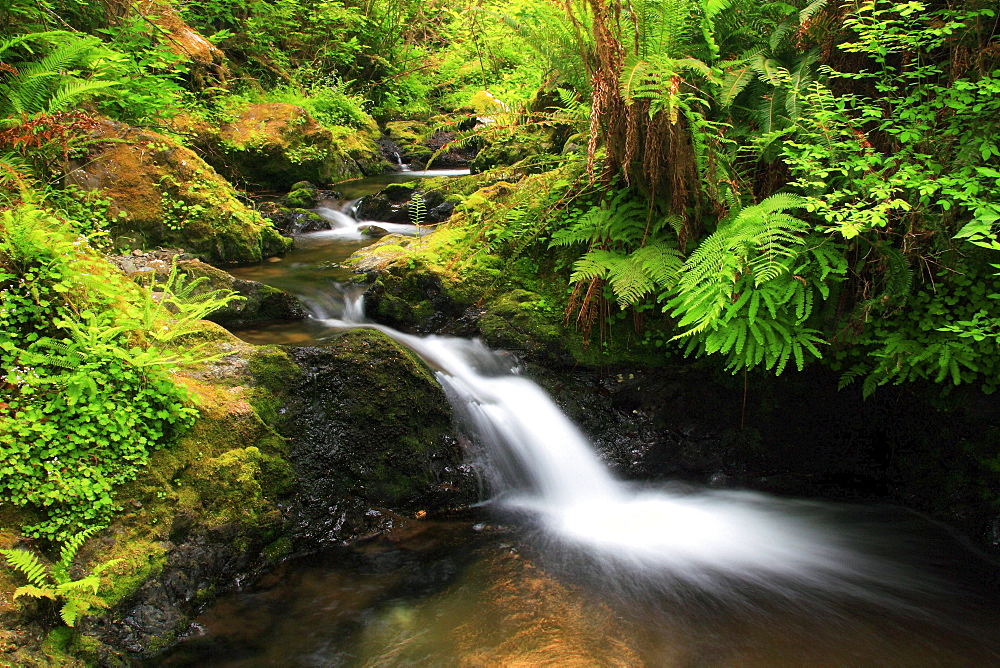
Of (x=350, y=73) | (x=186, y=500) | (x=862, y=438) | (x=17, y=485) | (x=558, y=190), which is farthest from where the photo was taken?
(x=350, y=73)

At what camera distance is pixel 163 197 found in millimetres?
6703

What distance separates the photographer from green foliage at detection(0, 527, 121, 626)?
8.58 feet

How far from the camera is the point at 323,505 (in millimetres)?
4047

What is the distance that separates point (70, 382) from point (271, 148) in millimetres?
8607

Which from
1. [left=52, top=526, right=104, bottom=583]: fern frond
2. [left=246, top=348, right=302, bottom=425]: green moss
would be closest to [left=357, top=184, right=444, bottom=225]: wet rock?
[left=246, top=348, right=302, bottom=425]: green moss

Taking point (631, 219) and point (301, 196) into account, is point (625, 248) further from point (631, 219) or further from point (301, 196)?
point (301, 196)

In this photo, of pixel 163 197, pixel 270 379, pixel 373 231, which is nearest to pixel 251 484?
pixel 270 379

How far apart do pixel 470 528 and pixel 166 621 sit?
6.54 feet

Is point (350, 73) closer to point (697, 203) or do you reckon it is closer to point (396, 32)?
point (396, 32)

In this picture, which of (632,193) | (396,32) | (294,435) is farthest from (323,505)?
(396,32)

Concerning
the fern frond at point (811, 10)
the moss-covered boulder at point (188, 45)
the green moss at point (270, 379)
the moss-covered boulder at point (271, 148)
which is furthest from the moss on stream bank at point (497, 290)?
the moss-covered boulder at point (271, 148)

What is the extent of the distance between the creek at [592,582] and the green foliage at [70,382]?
103 cm

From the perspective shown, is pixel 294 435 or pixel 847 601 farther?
pixel 294 435

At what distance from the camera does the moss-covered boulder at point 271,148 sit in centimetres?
976
